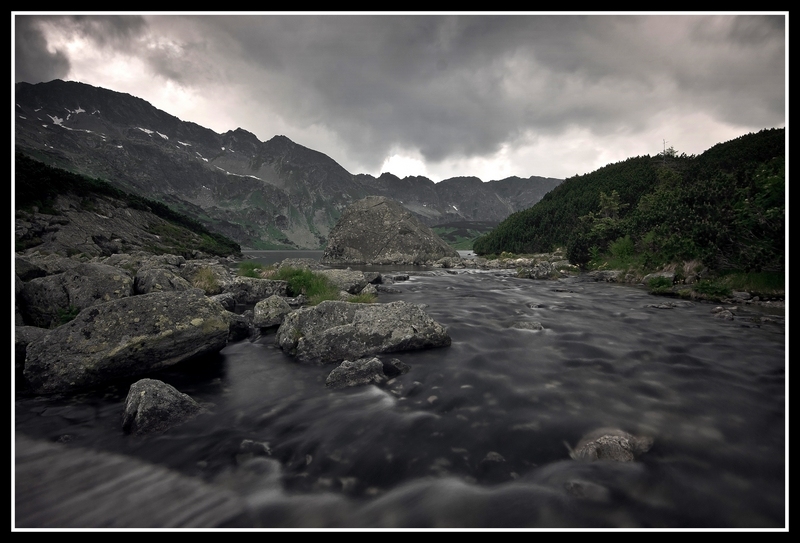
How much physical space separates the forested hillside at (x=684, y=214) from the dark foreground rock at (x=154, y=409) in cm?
2294

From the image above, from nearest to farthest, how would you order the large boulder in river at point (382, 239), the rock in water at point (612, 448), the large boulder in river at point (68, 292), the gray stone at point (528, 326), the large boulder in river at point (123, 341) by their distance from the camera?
the rock in water at point (612, 448) < the large boulder in river at point (123, 341) < the large boulder in river at point (68, 292) < the gray stone at point (528, 326) < the large boulder in river at point (382, 239)

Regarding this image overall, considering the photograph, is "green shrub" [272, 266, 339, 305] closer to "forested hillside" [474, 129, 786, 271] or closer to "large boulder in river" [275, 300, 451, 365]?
"large boulder in river" [275, 300, 451, 365]

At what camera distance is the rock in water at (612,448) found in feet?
15.6

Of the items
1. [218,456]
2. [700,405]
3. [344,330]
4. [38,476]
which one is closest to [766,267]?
[700,405]

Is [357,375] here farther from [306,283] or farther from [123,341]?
[306,283]

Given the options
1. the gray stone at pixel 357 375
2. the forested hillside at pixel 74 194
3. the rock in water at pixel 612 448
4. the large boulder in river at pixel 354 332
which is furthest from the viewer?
the forested hillside at pixel 74 194

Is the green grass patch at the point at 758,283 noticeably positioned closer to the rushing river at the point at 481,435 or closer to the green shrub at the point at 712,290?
the green shrub at the point at 712,290

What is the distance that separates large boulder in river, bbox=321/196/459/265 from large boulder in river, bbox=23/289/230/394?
6991 centimetres

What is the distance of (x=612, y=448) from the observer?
191 inches

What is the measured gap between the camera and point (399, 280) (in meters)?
35.4

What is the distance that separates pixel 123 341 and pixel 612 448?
9.92 meters

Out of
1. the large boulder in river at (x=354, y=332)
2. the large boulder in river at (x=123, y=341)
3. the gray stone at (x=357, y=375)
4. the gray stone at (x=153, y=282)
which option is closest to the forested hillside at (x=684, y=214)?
the large boulder in river at (x=354, y=332)

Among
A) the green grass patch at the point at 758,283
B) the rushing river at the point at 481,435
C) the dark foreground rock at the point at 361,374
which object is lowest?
the rushing river at the point at 481,435

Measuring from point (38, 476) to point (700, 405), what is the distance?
11112 millimetres
